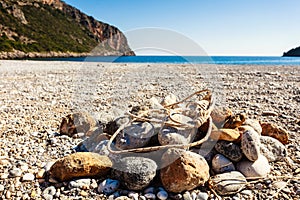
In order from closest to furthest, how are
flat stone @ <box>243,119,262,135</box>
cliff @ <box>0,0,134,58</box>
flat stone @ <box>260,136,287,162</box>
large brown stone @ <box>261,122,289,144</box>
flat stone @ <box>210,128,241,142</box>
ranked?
flat stone @ <box>210,128,241,142</box>
flat stone @ <box>260,136,287,162</box>
flat stone @ <box>243,119,262,135</box>
large brown stone @ <box>261,122,289,144</box>
cliff @ <box>0,0,134,58</box>

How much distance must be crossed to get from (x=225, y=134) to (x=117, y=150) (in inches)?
43.3

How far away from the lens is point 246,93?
735 centimetres

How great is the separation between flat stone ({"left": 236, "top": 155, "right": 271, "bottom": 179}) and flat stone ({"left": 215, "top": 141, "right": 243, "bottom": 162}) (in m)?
0.07

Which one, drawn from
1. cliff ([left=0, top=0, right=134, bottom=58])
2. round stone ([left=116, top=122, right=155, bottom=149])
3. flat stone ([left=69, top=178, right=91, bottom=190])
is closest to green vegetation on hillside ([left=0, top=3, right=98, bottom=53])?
cliff ([left=0, top=0, right=134, bottom=58])

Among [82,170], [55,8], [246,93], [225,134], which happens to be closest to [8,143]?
[82,170]

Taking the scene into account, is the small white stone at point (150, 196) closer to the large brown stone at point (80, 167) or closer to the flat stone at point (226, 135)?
the large brown stone at point (80, 167)

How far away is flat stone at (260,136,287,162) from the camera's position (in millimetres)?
2811

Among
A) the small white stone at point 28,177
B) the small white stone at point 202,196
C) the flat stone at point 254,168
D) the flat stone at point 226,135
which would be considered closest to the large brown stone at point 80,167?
the small white stone at point 28,177

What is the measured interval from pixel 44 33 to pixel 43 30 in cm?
161

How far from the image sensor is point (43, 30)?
69312 millimetres

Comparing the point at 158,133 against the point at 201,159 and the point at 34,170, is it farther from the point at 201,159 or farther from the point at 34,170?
the point at 34,170

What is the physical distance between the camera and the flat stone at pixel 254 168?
8.12ft

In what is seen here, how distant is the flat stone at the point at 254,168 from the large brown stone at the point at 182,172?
42 cm

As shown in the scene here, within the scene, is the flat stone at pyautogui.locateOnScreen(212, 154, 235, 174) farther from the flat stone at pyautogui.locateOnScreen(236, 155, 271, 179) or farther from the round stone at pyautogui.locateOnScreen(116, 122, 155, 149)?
the round stone at pyautogui.locateOnScreen(116, 122, 155, 149)
